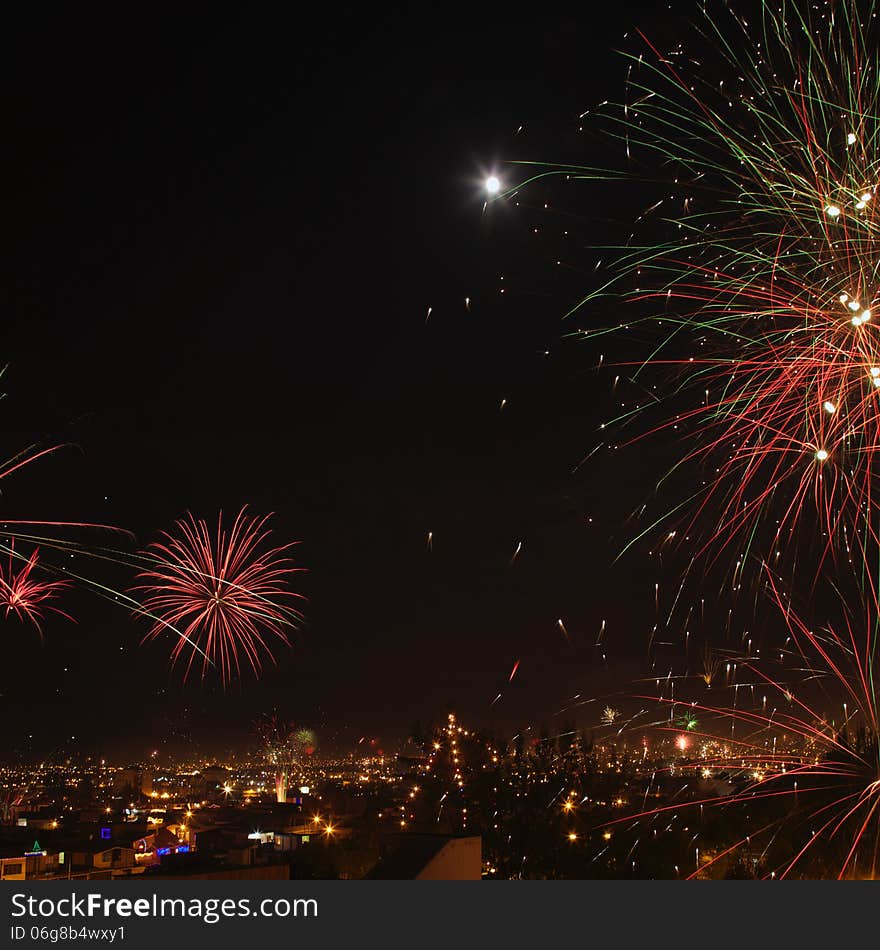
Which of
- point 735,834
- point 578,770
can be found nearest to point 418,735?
point 578,770

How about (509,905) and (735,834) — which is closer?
(509,905)

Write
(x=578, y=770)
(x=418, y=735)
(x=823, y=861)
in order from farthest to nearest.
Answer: (x=418, y=735), (x=578, y=770), (x=823, y=861)

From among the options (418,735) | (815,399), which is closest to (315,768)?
(418,735)

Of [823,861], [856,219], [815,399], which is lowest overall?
[823,861]

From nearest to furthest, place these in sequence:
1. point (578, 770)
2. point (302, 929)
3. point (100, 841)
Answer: point (302, 929), point (100, 841), point (578, 770)

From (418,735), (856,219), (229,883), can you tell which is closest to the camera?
(229,883)

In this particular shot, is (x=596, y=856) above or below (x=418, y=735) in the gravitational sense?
below

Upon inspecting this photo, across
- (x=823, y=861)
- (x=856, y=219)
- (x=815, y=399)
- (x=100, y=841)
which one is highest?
(x=856, y=219)

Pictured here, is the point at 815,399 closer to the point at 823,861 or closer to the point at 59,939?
the point at 59,939

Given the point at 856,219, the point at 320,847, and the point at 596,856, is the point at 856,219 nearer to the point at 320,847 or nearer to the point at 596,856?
the point at 596,856
